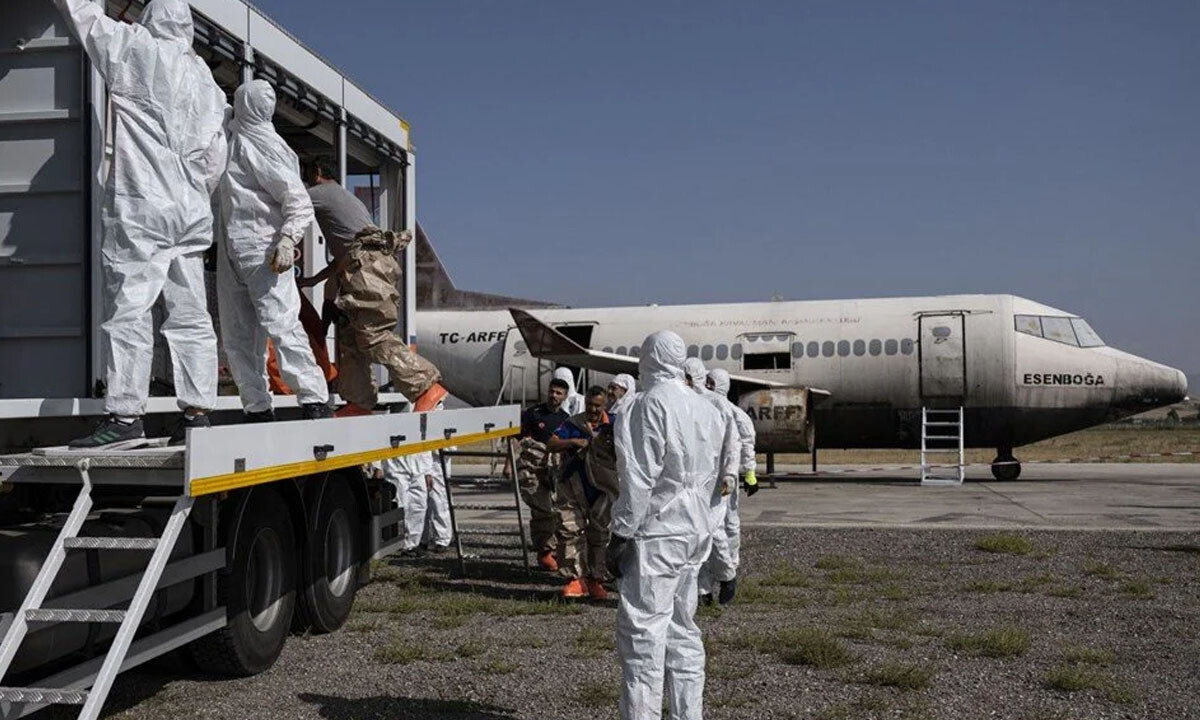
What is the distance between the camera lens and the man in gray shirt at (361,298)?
7.61 m

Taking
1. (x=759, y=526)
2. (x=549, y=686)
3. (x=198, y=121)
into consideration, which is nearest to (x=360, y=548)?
(x=549, y=686)

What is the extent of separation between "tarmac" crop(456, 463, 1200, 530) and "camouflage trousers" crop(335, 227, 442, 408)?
25.7 ft

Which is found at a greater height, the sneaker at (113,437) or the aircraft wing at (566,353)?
the aircraft wing at (566,353)

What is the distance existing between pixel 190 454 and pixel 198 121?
216cm

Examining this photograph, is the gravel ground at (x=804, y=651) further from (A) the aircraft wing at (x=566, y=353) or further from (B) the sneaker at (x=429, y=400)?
(A) the aircraft wing at (x=566, y=353)

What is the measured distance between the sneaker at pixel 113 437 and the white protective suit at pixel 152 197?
0.24 feet

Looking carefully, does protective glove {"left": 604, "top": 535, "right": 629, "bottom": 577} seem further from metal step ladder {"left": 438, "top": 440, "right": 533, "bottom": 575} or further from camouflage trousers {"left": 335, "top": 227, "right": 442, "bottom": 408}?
metal step ladder {"left": 438, "top": 440, "right": 533, "bottom": 575}

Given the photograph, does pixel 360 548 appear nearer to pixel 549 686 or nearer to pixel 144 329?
pixel 549 686

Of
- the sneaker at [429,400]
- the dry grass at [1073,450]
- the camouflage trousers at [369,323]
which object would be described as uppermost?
the camouflage trousers at [369,323]

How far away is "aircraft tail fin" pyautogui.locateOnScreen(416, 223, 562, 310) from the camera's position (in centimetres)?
2300

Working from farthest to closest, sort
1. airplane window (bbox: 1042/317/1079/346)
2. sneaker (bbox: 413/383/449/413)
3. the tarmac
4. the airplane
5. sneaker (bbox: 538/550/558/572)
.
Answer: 1. airplane window (bbox: 1042/317/1079/346)
2. the airplane
3. the tarmac
4. sneaker (bbox: 538/550/558/572)
5. sneaker (bbox: 413/383/449/413)

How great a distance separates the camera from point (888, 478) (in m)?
23.6

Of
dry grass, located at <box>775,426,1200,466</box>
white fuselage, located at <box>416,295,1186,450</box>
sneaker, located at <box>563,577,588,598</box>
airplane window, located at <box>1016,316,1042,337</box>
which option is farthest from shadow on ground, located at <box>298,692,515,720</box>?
dry grass, located at <box>775,426,1200,466</box>

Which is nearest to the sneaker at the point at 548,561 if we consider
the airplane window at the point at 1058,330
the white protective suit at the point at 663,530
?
the white protective suit at the point at 663,530
